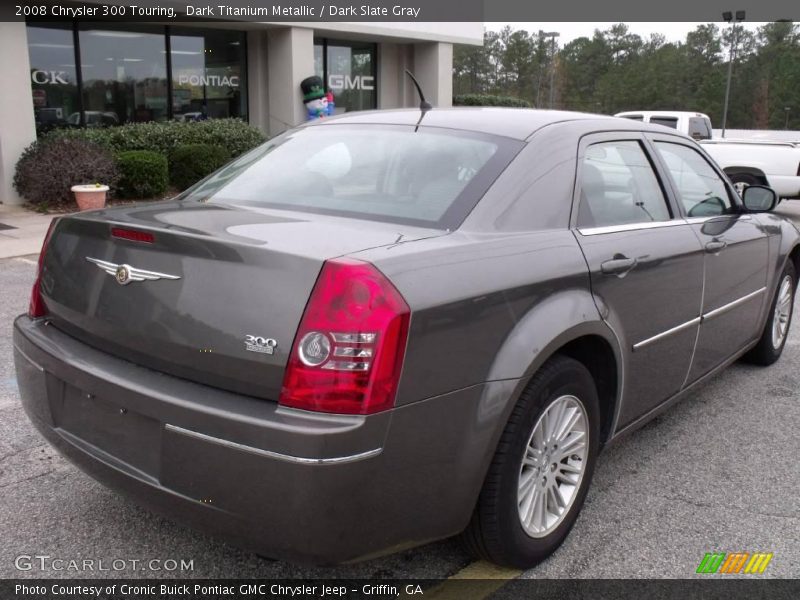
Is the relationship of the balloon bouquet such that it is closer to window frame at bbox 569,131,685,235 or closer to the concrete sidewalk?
the concrete sidewalk

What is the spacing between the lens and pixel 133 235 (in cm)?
248

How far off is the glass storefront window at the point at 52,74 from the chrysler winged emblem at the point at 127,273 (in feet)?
42.2

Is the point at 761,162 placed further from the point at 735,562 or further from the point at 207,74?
the point at 735,562

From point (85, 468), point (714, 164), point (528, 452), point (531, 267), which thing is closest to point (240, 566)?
point (85, 468)

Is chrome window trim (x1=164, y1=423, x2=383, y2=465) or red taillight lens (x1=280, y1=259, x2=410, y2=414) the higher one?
red taillight lens (x1=280, y1=259, x2=410, y2=414)

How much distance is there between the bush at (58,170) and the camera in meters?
11.8

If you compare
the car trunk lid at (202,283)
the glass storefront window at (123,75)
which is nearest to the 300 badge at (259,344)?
the car trunk lid at (202,283)

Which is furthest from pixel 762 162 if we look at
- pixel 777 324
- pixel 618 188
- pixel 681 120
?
pixel 618 188

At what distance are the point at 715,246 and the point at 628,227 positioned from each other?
79cm

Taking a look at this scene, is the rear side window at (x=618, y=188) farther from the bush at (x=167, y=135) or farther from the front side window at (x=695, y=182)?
the bush at (x=167, y=135)

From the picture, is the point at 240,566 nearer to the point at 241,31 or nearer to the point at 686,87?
the point at 241,31

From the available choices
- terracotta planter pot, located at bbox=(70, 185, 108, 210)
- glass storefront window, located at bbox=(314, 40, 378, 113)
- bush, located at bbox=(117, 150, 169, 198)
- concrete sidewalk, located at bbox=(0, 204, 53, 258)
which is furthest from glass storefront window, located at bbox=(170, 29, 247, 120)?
concrete sidewalk, located at bbox=(0, 204, 53, 258)

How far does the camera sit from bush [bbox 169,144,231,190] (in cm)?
1362
